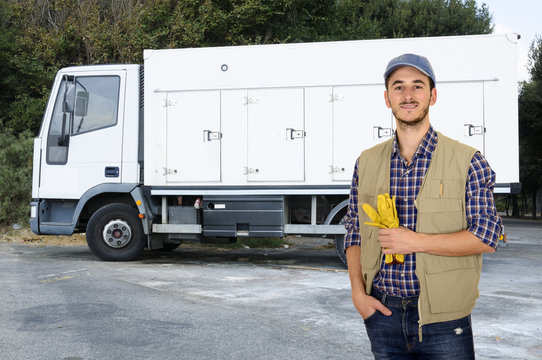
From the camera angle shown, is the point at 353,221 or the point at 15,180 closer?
the point at 353,221

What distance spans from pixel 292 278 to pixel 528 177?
2874 cm

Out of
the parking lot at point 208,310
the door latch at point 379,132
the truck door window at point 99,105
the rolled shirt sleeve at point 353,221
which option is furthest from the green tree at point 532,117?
the rolled shirt sleeve at point 353,221

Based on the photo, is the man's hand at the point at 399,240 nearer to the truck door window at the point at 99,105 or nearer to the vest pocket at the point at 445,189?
the vest pocket at the point at 445,189

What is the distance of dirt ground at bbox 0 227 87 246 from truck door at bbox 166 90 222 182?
5135 millimetres

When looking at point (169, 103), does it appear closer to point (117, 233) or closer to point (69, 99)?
point (69, 99)

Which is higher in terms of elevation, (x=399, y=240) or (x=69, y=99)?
(x=69, y=99)

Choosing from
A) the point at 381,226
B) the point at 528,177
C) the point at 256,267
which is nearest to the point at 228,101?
the point at 256,267

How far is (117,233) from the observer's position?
32.2 feet

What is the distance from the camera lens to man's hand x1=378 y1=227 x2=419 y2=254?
6.55 feet

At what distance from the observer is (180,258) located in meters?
11.0

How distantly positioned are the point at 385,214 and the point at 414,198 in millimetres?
143

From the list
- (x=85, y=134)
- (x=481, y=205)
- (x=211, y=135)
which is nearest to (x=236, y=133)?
(x=211, y=135)

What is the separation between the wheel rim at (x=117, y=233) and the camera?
979 cm

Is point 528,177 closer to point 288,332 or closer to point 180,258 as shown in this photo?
point 180,258
